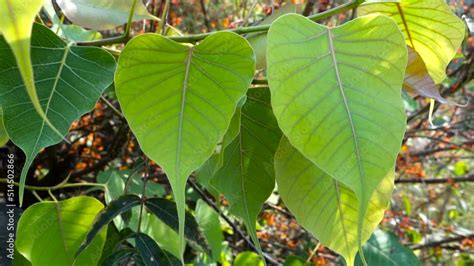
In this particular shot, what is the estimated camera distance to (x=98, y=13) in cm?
59

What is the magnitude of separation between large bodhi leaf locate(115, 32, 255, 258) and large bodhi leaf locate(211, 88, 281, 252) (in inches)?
4.8

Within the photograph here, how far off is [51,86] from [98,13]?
0.12 metres

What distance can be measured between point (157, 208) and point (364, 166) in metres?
0.41

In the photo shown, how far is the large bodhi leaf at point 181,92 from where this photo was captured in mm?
416

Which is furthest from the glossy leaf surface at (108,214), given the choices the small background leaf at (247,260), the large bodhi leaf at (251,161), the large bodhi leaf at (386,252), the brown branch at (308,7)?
the brown branch at (308,7)

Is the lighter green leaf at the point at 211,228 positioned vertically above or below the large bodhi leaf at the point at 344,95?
below

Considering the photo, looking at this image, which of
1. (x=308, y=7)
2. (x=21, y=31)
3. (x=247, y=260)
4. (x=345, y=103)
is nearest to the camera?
(x=21, y=31)

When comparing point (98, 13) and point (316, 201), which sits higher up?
point (98, 13)

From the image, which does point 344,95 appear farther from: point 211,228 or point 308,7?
point 308,7

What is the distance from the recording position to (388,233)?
1.05 metres

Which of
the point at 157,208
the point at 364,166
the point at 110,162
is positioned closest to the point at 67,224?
the point at 157,208

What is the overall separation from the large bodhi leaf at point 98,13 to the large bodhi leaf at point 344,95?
0.68 ft

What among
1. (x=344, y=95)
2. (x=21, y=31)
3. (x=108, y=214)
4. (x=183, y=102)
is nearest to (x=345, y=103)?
(x=344, y=95)

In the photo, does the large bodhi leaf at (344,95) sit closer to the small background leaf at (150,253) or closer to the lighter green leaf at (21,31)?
the lighter green leaf at (21,31)
